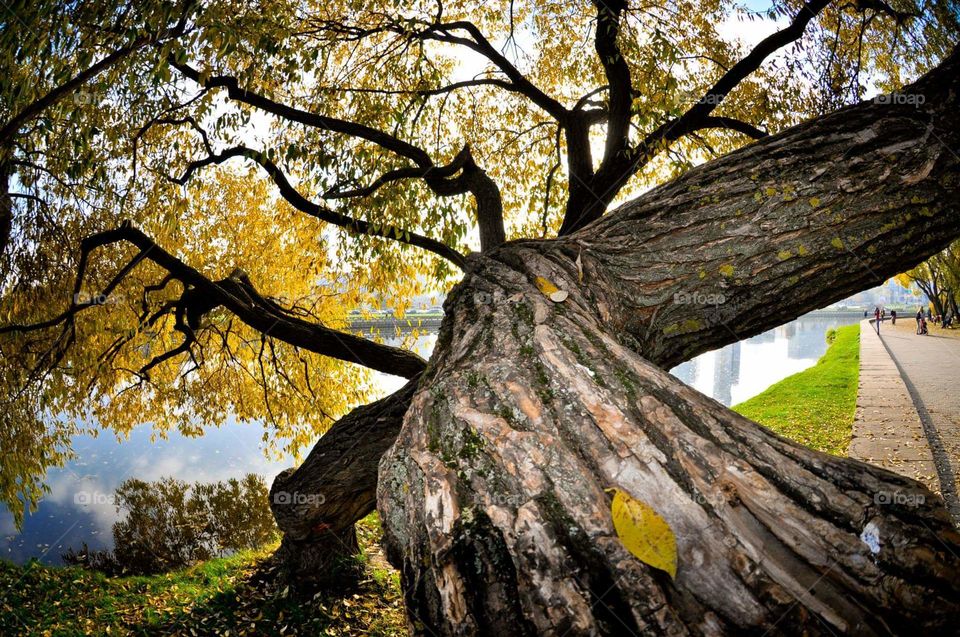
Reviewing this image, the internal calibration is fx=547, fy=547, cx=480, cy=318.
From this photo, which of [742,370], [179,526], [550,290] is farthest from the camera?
[742,370]

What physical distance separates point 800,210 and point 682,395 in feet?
4.50

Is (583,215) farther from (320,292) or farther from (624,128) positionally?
(320,292)

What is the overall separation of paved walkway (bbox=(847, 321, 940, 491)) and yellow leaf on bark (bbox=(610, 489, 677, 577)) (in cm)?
563

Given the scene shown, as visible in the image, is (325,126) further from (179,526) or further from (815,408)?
(815,408)

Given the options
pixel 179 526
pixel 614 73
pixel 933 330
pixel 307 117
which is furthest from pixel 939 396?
pixel 933 330

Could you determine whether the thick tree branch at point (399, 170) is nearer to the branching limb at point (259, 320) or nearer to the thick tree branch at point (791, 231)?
the branching limb at point (259, 320)

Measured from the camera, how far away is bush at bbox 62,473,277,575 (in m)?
8.98

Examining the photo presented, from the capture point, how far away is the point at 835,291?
2350 millimetres

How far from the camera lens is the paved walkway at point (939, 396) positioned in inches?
281

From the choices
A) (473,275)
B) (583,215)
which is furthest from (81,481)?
(473,275)

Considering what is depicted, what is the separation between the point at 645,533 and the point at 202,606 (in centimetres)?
558

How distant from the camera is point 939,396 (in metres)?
11.6

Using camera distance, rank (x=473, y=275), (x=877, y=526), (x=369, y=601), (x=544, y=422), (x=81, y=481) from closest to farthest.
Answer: (x=877, y=526)
(x=544, y=422)
(x=473, y=275)
(x=369, y=601)
(x=81, y=481)

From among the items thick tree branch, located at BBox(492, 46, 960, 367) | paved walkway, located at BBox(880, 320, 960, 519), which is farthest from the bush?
paved walkway, located at BBox(880, 320, 960, 519)
